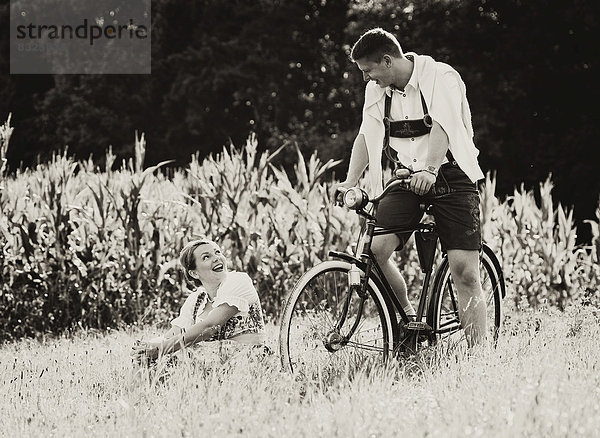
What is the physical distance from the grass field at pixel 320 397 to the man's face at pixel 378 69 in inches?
53.0

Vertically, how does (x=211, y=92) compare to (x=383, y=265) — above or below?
above

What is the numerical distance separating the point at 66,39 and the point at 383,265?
81.6 feet

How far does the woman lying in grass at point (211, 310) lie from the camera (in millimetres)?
4227

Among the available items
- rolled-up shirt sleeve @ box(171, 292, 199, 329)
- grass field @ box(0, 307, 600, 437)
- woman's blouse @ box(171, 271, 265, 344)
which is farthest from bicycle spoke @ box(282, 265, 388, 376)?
rolled-up shirt sleeve @ box(171, 292, 199, 329)

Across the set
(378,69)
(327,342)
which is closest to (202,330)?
(327,342)

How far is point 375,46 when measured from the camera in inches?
162

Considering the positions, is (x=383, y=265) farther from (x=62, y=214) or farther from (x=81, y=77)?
(x=81, y=77)

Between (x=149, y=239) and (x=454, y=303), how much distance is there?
3.10 meters

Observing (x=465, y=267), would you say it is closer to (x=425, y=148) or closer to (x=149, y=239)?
(x=425, y=148)

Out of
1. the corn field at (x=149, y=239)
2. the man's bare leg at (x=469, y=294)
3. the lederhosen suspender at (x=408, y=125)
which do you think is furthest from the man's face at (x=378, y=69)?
the corn field at (x=149, y=239)

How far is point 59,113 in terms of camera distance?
87.1 ft

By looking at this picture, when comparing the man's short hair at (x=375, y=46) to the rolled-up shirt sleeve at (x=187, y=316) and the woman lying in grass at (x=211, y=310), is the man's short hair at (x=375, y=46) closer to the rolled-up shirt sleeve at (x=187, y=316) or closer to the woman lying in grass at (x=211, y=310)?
the woman lying in grass at (x=211, y=310)

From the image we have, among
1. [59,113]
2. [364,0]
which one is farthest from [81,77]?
[364,0]

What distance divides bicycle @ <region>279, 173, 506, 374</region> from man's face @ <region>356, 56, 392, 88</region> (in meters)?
0.51
